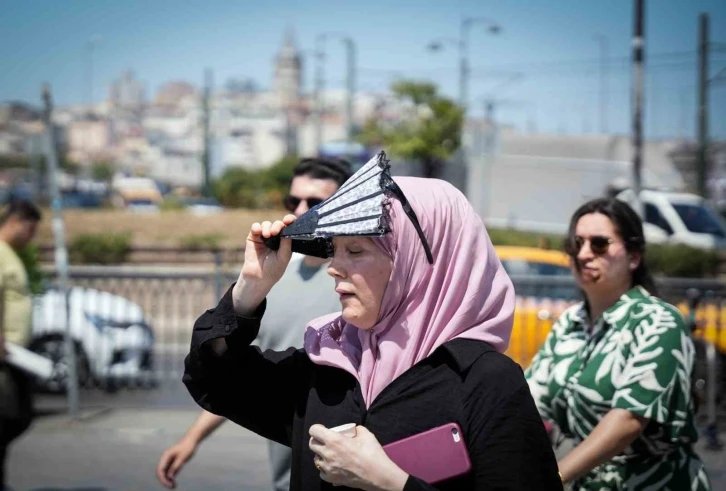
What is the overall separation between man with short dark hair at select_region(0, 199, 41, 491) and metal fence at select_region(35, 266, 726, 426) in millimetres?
3582

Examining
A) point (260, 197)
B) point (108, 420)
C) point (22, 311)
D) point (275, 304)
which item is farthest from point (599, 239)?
point (260, 197)

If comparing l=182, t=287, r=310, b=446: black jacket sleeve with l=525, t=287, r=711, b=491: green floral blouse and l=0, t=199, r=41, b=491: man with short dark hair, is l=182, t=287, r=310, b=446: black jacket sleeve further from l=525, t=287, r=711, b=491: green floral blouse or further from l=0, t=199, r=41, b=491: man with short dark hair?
l=0, t=199, r=41, b=491: man with short dark hair

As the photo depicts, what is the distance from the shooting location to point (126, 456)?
787 cm

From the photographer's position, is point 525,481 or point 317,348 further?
point 317,348

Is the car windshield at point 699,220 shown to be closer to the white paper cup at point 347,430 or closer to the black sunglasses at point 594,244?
the black sunglasses at point 594,244

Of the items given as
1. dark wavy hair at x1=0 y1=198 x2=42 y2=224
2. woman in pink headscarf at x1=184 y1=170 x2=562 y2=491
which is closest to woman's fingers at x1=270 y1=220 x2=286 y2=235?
woman in pink headscarf at x1=184 y1=170 x2=562 y2=491

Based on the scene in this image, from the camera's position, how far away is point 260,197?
51469mm

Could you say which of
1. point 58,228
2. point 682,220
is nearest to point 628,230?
point 58,228

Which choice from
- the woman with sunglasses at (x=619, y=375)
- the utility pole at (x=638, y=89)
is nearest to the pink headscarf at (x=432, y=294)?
the woman with sunglasses at (x=619, y=375)

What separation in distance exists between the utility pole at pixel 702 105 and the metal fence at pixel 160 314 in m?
16.4

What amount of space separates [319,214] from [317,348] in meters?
0.32

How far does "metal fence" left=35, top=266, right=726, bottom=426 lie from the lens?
8664 millimetres

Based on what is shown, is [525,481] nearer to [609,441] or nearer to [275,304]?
[609,441]

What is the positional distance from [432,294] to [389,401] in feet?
0.79
